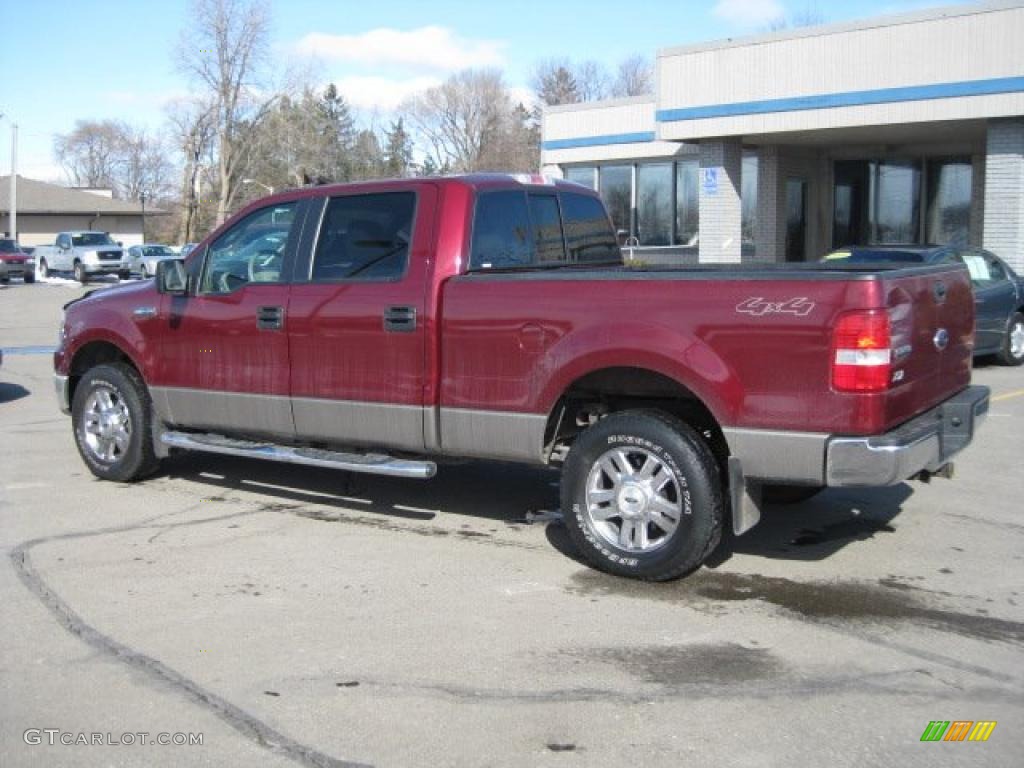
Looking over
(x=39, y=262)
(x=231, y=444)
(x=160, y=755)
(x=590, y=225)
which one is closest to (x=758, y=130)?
(x=590, y=225)

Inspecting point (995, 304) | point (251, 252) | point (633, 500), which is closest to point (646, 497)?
point (633, 500)

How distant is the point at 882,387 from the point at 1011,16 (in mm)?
14952

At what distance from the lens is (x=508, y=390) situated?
6109 millimetres

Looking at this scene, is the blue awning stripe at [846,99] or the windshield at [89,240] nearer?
the blue awning stripe at [846,99]

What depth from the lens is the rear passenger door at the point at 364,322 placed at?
21.2 ft

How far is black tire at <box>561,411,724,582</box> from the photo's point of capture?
554 cm

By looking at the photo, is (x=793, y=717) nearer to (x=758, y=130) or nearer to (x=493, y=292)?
(x=493, y=292)

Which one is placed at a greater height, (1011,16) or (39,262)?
(1011,16)

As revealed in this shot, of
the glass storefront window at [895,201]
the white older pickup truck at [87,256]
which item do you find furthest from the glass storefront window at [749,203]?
the white older pickup truck at [87,256]

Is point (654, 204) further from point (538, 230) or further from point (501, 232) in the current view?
point (501, 232)

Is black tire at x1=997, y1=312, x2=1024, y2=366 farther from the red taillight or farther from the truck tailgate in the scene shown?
the red taillight

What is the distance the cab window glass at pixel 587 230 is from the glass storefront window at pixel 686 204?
19119 millimetres
